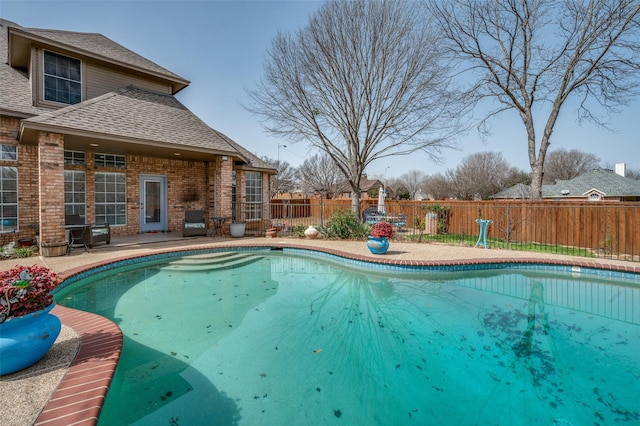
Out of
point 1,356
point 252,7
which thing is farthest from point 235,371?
point 252,7

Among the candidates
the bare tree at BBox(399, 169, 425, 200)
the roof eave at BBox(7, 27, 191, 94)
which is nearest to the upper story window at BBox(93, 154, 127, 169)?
the roof eave at BBox(7, 27, 191, 94)

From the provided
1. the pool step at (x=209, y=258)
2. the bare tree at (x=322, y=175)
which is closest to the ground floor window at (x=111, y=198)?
the pool step at (x=209, y=258)

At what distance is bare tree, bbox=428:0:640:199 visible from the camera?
462 inches

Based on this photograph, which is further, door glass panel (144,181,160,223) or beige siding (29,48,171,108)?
door glass panel (144,181,160,223)

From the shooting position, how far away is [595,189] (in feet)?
79.4

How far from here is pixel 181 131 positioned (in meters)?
10.9

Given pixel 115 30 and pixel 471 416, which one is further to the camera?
pixel 115 30

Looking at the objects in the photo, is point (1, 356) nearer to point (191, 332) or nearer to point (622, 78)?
point (191, 332)

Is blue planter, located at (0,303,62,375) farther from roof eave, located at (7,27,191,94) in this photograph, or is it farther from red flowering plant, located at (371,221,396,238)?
roof eave, located at (7,27,191,94)

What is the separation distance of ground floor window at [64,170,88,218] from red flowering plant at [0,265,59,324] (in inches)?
366

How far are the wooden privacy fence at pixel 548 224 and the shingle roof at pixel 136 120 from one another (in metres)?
5.08

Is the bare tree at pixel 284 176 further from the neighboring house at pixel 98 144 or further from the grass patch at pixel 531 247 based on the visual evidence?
the grass patch at pixel 531 247

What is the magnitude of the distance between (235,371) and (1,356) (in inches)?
75.6

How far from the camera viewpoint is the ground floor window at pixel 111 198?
10844mm
